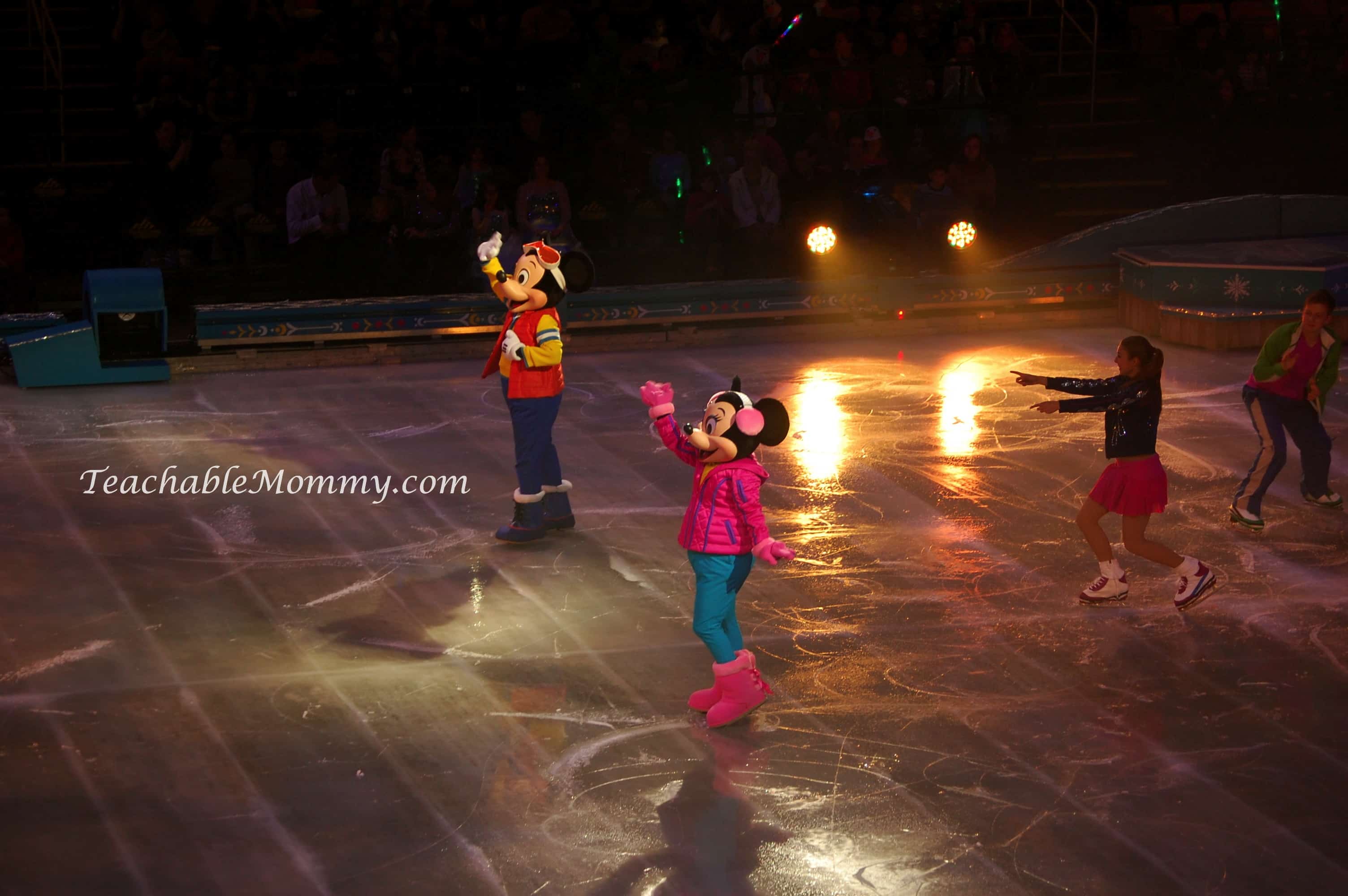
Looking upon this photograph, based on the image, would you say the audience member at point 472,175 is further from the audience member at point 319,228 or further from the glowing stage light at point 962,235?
the glowing stage light at point 962,235

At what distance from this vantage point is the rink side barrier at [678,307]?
14438mm

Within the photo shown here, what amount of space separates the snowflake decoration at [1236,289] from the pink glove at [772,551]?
10.2 metres

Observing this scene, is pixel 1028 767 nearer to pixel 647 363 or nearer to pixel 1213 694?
pixel 1213 694

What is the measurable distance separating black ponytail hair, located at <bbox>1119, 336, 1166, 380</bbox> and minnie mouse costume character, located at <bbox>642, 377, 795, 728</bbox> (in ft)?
7.47

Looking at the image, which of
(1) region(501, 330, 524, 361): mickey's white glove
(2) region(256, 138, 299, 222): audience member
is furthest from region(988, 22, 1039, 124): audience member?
(1) region(501, 330, 524, 361): mickey's white glove

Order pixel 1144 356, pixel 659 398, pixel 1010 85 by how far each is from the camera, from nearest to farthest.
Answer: pixel 659 398, pixel 1144 356, pixel 1010 85

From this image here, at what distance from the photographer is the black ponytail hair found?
7727 mm

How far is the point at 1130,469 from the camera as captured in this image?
780cm

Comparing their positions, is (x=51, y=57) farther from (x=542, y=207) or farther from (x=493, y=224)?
(x=542, y=207)

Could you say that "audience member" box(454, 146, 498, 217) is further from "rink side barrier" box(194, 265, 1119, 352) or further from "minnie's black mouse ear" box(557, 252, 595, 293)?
"minnie's black mouse ear" box(557, 252, 595, 293)

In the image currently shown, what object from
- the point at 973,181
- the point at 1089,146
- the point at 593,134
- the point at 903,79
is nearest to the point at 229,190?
the point at 593,134

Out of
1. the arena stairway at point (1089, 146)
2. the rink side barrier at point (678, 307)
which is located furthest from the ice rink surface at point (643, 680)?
the arena stairway at point (1089, 146)

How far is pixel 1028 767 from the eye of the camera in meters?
6.15

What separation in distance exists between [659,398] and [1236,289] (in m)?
10.1
